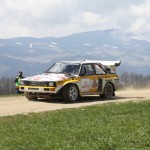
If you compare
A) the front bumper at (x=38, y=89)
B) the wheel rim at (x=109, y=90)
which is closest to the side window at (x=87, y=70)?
the wheel rim at (x=109, y=90)

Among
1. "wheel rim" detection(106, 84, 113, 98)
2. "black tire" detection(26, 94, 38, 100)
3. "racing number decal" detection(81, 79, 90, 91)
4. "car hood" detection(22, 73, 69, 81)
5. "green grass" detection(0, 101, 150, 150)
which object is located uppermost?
"car hood" detection(22, 73, 69, 81)

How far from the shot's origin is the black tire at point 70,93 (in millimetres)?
19938

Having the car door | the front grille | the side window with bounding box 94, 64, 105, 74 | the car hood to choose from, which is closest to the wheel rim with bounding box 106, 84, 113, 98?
the side window with bounding box 94, 64, 105, 74

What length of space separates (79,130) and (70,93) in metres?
8.52

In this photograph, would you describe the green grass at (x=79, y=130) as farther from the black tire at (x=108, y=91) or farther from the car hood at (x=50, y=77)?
the black tire at (x=108, y=91)

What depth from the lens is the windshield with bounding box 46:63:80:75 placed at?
68.8 feet

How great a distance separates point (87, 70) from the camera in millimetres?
21422

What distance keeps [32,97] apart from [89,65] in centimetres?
270

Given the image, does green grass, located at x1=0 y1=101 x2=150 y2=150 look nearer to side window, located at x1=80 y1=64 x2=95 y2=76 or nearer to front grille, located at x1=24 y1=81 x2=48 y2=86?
front grille, located at x1=24 y1=81 x2=48 y2=86

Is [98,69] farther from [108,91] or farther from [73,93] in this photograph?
[73,93]

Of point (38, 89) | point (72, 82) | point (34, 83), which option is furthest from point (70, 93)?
point (34, 83)

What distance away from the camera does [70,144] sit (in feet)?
33.4

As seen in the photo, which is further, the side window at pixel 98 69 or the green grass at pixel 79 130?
the side window at pixel 98 69

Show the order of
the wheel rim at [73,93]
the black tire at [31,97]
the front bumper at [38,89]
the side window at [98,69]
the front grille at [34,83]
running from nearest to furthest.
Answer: the front bumper at [38,89]
the front grille at [34,83]
the wheel rim at [73,93]
the black tire at [31,97]
the side window at [98,69]
